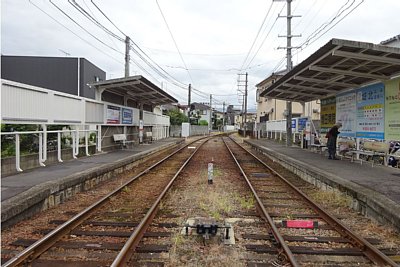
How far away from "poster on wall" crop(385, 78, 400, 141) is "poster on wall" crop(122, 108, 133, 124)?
12.7 metres

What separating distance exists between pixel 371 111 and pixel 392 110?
131cm

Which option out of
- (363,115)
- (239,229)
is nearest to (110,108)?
(363,115)

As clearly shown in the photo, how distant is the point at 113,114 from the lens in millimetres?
17219

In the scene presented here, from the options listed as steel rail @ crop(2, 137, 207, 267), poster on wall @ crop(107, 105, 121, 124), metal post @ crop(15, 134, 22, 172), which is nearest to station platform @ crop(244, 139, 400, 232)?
steel rail @ crop(2, 137, 207, 267)

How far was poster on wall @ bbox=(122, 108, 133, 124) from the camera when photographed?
19.0 metres

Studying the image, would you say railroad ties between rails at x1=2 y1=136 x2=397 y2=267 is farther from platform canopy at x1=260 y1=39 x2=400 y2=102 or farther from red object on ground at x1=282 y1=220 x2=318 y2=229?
platform canopy at x1=260 y1=39 x2=400 y2=102

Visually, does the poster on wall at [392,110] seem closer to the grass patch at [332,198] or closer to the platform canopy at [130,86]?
the grass patch at [332,198]

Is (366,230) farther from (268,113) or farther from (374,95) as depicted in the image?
(268,113)

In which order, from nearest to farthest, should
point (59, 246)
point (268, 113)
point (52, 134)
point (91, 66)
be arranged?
point (59, 246) → point (52, 134) → point (91, 66) → point (268, 113)

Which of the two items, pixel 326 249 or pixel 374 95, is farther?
pixel 374 95

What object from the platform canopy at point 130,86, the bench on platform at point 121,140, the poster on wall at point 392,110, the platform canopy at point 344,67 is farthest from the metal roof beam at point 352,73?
the bench on platform at point 121,140

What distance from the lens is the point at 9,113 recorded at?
8828 millimetres

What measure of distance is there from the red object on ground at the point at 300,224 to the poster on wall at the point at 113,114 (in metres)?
12.2

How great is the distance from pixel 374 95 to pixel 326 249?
869 centimetres
